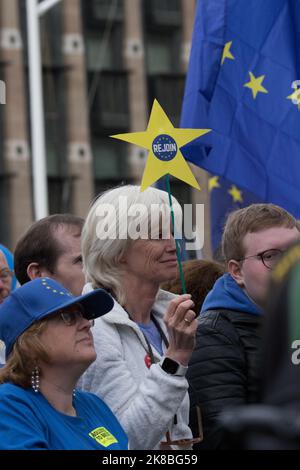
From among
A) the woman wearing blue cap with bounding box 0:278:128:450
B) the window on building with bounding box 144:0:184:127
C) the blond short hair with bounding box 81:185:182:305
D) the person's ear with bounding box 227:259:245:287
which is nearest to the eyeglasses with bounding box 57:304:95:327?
the woman wearing blue cap with bounding box 0:278:128:450

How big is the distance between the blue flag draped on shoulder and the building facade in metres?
19.4

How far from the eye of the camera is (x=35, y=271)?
4535mm

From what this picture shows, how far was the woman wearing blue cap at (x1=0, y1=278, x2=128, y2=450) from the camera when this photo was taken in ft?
10.7

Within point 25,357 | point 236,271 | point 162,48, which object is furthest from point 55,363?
point 162,48

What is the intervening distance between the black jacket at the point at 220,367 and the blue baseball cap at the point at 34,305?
0.50 metres

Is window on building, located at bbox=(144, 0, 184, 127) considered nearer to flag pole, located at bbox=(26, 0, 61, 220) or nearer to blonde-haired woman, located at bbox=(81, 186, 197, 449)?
flag pole, located at bbox=(26, 0, 61, 220)

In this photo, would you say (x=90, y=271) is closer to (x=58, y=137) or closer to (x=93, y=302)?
(x=93, y=302)

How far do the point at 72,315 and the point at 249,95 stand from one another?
2380mm

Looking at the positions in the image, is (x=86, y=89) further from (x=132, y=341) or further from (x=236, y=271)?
(x=132, y=341)

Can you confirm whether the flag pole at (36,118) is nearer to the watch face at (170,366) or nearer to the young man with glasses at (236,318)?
the young man with glasses at (236,318)

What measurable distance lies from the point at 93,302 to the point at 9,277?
5.18ft

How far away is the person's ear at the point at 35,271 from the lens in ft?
14.9

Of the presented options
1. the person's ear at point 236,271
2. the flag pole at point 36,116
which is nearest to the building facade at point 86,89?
the flag pole at point 36,116

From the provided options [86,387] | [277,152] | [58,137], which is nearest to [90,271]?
[86,387]
